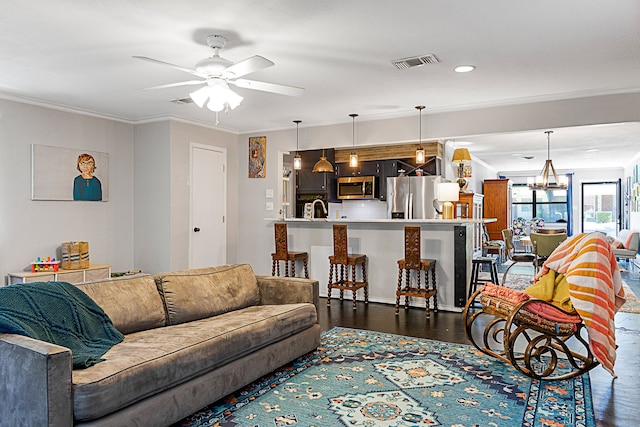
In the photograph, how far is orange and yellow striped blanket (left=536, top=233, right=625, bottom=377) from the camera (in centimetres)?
Answer: 297

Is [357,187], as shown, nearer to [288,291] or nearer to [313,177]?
[313,177]

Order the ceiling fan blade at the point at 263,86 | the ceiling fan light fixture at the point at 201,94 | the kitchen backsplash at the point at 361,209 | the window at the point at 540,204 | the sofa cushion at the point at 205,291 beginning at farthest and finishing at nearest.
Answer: the window at the point at 540,204 < the kitchen backsplash at the point at 361,209 < the ceiling fan blade at the point at 263,86 < the ceiling fan light fixture at the point at 201,94 < the sofa cushion at the point at 205,291

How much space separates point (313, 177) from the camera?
Answer: 29.3ft

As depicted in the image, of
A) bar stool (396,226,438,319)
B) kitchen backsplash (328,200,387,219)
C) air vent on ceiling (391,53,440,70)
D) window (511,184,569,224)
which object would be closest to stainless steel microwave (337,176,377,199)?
kitchen backsplash (328,200,387,219)

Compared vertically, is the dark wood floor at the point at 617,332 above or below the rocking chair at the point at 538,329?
below

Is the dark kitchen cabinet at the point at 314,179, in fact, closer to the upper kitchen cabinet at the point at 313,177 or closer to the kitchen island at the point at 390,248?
the upper kitchen cabinet at the point at 313,177

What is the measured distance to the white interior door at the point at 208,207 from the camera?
6.46 meters

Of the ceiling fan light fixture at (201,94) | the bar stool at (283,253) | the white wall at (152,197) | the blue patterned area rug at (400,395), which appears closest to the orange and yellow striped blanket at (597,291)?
the blue patterned area rug at (400,395)

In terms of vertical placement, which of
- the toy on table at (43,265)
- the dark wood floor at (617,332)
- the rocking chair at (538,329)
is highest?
the toy on table at (43,265)

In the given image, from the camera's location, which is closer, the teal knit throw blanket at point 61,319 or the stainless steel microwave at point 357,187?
the teal knit throw blanket at point 61,319

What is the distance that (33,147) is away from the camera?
528cm

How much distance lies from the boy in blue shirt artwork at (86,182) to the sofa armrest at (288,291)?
3.13m

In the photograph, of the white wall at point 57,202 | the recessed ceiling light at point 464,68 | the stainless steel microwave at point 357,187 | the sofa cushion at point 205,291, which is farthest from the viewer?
the stainless steel microwave at point 357,187

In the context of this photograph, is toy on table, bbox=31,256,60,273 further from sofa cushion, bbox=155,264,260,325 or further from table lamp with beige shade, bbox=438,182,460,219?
table lamp with beige shade, bbox=438,182,460,219
